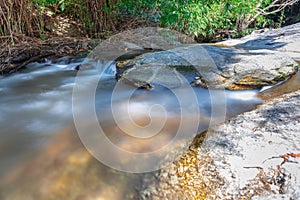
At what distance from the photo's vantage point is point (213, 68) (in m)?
2.79

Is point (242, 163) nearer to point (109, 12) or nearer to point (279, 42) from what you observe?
point (279, 42)

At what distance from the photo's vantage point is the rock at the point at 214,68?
2.57m

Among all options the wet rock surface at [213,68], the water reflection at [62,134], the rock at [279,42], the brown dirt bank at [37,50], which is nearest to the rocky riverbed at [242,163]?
the water reflection at [62,134]

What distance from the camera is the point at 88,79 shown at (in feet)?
9.95

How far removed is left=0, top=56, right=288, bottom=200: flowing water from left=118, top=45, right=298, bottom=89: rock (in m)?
0.18

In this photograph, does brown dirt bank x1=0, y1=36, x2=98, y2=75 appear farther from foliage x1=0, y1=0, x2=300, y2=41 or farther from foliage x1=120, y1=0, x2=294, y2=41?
foliage x1=120, y1=0, x2=294, y2=41

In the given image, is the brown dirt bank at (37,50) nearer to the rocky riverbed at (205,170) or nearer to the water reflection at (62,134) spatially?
the water reflection at (62,134)

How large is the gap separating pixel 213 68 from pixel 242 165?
1798 millimetres

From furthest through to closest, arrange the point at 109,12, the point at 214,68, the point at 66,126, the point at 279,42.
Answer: the point at 109,12 → the point at 279,42 → the point at 214,68 → the point at 66,126

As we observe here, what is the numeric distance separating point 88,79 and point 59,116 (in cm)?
111

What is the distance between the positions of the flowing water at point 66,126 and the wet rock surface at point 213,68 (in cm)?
18

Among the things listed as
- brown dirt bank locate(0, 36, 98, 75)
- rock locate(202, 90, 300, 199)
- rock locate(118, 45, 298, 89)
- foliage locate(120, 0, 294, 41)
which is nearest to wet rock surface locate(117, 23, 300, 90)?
rock locate(118, 45, 298, 89)

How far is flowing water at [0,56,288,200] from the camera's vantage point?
47.2 inches

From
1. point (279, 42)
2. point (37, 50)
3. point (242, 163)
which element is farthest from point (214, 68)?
point (37, 50)
